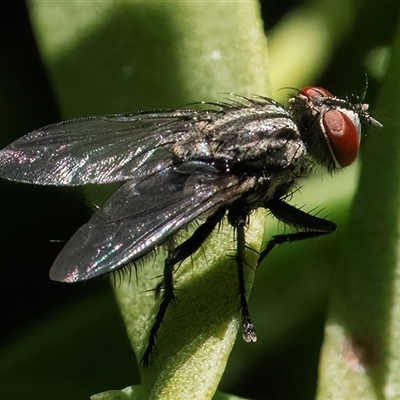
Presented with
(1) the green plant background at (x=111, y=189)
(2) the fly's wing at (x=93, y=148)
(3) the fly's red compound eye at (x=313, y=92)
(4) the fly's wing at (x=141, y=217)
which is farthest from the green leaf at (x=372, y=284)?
(2) the fly's wing at (x=93, y=148)

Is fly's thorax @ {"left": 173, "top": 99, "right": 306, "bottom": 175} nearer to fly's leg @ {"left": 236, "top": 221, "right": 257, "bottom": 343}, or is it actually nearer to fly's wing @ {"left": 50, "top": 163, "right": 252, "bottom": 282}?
fly's wing @ {"left": 50, "top": 163, "right": 252, "bottom": 282}

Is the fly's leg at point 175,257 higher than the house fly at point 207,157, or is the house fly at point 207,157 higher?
the house fly at point 207,157

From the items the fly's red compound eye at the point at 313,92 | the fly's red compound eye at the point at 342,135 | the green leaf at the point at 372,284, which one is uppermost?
the fly's red compound eye at the point at 313,92

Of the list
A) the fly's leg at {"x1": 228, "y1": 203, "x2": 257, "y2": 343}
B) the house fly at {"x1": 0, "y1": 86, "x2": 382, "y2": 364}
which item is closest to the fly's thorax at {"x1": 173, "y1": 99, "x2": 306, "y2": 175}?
the house fly at {"x1": 0, "y1": 86, "x2": 382, "y2": 364}

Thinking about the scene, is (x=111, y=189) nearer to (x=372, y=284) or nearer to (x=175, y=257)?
(x=175, y=257)

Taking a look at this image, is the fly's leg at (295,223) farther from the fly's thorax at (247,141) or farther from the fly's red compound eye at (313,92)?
the fly's red compound eye at (313,92)

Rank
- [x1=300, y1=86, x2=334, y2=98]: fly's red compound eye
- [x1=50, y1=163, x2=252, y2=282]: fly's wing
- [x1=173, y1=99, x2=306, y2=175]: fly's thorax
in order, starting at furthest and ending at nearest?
[x1=300, y1=86, x2=334, y2=98]: fly's red compound eye
[x1=173, y1=99, x2=306, y2=175]: fly's thorax
[x1=50, y1=163, x2=252, y2=282]: fly's wing
